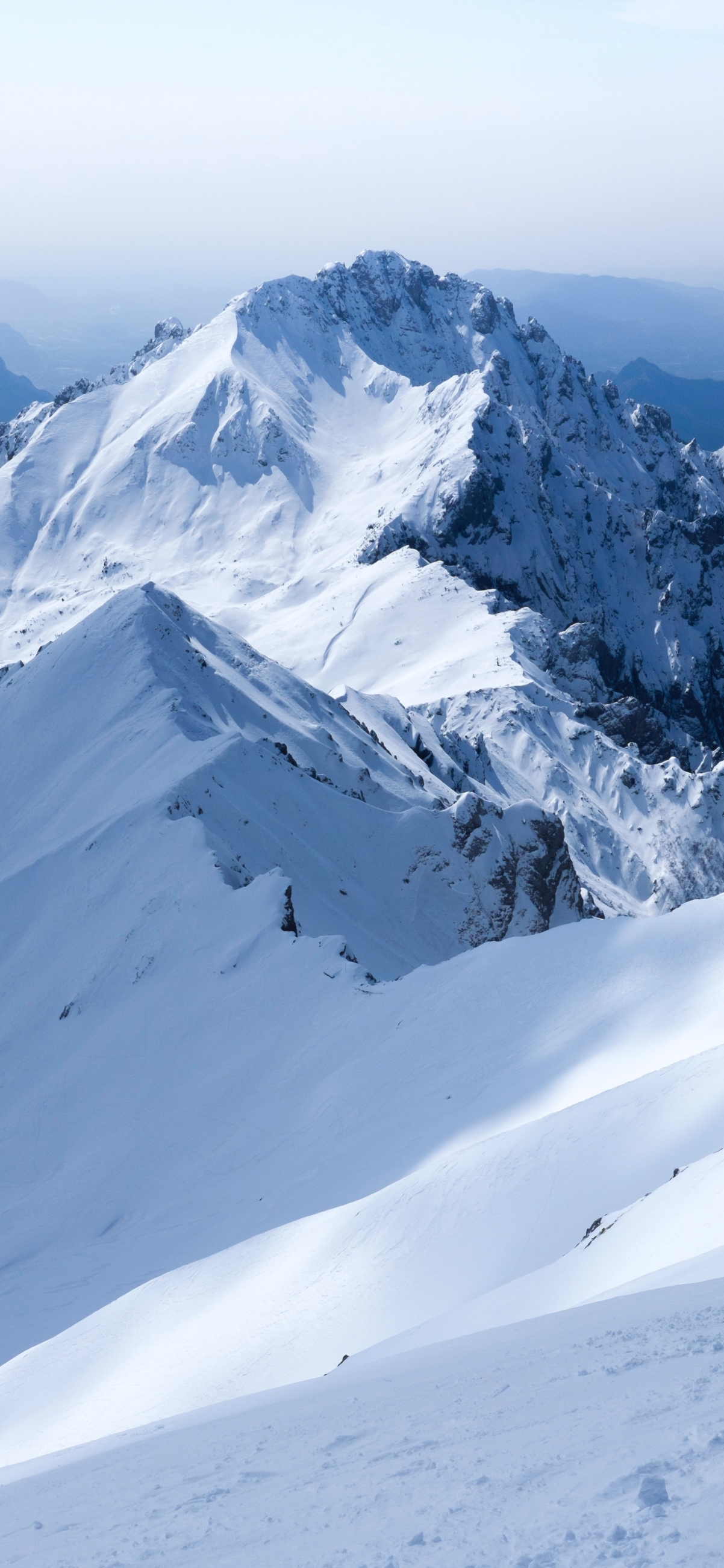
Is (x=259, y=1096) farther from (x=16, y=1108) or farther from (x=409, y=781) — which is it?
(x=409, y=781)

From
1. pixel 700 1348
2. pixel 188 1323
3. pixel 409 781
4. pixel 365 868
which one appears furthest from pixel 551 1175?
pixel 409 781

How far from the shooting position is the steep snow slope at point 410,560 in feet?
331

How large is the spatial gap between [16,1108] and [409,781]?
30738 mm

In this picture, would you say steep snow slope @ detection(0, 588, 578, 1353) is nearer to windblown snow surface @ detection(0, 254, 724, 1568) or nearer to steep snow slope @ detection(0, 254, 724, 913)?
windblown snow surface @ detection(0, 254, 724, 1568)

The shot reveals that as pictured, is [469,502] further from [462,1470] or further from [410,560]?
[462,1470]

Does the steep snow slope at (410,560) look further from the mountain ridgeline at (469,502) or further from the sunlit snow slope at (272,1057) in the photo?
the sunlit snow slope at (272,1057)

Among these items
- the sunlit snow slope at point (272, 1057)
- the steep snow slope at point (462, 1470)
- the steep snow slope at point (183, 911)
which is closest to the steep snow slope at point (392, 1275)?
the sunlit snow slope at point (272, 1057)

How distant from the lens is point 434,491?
6191 inches

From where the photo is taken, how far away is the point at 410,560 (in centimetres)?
13225

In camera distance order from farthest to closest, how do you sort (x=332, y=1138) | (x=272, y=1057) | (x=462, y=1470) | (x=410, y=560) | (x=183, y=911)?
(x=410, y=560), (x=183, y=911), (x=272, y=1057), (x=332, y=1138), (x=462, y=1470)

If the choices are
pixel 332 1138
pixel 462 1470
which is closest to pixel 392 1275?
pixel 332 1138

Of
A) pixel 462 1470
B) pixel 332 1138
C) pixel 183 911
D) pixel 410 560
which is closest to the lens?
pixel 462 1470

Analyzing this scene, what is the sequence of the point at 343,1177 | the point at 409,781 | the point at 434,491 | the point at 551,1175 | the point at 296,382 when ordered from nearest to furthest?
1. the point at 551,1175
2. the point at 343,1177
3. the point at 409,781
4. the point at 434,491
5. the point at 296,382

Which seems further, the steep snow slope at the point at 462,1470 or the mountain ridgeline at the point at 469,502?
the mountain ridgeline at the point at 469,502
